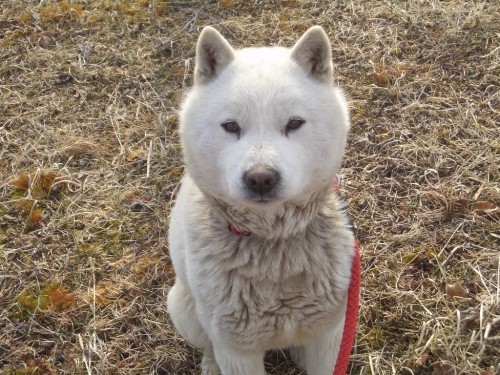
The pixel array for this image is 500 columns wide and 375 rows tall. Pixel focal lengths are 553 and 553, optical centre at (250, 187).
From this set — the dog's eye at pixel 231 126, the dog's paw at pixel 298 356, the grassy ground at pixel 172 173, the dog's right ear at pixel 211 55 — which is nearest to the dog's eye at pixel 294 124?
the dog's eye at pixel 231 126

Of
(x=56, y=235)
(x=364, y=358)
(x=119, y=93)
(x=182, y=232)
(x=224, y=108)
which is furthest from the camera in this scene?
(x=119, y=93)

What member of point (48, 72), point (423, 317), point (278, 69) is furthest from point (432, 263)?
point (48, 72)

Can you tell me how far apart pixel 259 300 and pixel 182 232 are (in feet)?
1.96

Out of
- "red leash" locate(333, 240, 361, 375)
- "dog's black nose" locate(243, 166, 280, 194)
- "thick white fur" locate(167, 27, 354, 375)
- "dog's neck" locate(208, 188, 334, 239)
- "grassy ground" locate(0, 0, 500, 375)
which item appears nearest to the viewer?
"dog's black nose" locate(243, 166, 280, 194)

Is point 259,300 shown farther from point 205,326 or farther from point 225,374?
point 225,374

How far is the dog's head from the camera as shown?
89.9 inches

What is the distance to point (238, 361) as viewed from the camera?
2.69m

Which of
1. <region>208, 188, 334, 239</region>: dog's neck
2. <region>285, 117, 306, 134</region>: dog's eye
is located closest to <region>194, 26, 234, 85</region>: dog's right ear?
<region>285, 117, 306, 134</region>: dog's eye

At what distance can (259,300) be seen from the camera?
254 centimetres

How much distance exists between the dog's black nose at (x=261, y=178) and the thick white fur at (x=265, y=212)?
5.2 inches

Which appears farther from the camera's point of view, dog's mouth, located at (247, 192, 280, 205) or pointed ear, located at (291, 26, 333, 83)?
pointed ear, located at (291, 26, 333, 83)

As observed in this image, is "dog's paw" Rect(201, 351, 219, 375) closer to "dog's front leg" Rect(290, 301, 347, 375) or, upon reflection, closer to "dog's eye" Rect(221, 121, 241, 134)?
"dog's front leg" Rect(290, 301, 347, 375)

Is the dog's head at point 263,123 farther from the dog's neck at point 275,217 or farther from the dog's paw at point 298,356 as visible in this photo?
the dog's paw at point 298,356

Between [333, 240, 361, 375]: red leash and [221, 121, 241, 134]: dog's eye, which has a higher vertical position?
[221, 121, 241, 134]: dog's eye
